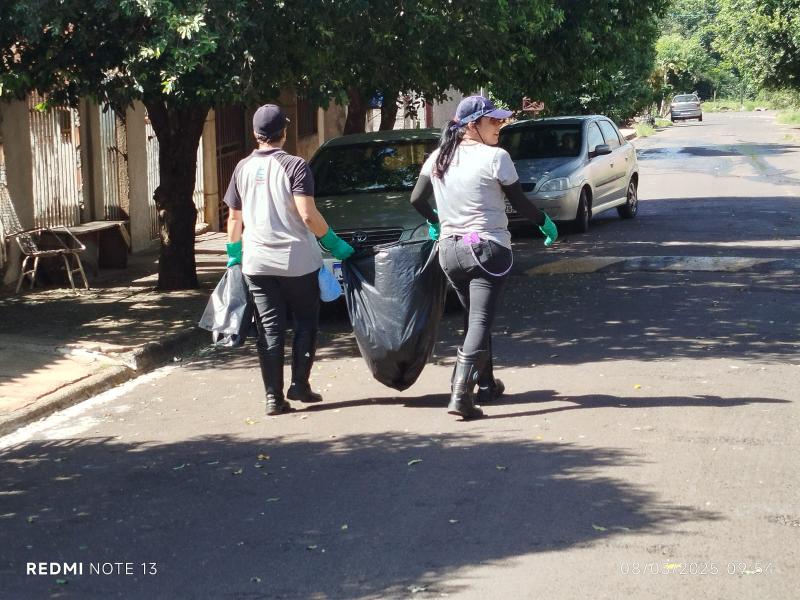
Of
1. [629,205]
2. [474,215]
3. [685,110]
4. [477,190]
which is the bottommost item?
[629,205]

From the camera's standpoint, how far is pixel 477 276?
7207 millimetres

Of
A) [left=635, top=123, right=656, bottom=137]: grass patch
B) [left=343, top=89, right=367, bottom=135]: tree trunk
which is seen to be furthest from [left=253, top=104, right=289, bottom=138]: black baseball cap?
[left=635, top=123, right=656, bottom=137]: grass patch

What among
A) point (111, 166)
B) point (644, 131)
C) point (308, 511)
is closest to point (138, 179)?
point (111, 166)

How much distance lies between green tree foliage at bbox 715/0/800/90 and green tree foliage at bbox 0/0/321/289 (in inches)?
1179

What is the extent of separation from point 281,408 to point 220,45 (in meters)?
3.23

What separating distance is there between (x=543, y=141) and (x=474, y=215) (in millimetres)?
11802

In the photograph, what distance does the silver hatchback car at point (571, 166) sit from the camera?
1739cm

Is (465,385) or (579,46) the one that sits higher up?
(579,46)

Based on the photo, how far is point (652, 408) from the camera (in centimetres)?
737

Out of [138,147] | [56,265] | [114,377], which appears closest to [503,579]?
[114,377]

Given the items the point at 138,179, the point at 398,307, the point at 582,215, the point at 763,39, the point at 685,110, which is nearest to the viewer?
the point at 398,307

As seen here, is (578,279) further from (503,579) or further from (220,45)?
(503,579)

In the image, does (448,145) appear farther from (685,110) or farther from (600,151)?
(685,110)

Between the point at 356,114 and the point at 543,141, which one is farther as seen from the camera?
the point at 543,141
